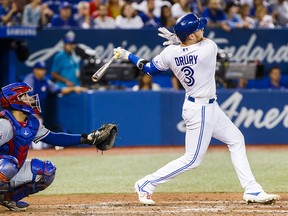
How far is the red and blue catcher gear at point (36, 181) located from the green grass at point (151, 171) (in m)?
1.65

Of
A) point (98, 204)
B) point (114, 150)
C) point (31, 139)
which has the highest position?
point (31, 139)

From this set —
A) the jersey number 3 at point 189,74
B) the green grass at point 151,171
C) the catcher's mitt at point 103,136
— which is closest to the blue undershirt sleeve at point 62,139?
the catcher's mitt at point 103,136

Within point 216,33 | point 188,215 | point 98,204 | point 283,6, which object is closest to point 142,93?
point 216,33

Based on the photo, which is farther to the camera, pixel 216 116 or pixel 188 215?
pixel 216 116

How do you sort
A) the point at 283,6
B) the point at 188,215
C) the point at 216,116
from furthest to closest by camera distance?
the point at 283,6 → the point at 216,116 → the point at 188,215

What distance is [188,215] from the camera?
743 centimetres

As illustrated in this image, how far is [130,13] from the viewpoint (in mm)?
16453

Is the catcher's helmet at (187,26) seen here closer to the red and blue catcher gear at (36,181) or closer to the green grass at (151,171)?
the red and blue catcher gear at (36,181)

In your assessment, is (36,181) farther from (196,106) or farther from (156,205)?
(196,106)

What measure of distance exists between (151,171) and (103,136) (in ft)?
11.3

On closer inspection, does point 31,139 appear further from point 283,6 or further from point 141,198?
point 283,6

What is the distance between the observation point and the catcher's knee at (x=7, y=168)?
293 inches

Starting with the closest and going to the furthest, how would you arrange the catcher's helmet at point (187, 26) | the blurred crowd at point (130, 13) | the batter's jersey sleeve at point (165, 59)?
the catcher's helmet at point (187, 26)
the batter's jersey sleeve at point (165, 59)
the blurred crowd at point (130, 13)

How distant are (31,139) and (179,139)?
730 cm
